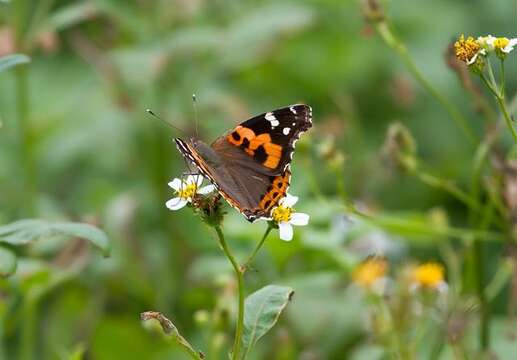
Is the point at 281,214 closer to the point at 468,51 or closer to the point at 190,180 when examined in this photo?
the point at 190,180

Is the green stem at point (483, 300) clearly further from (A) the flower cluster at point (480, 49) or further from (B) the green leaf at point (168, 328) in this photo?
(B) the green leaf at point (168, 328)

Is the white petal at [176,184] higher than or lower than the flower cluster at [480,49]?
lower

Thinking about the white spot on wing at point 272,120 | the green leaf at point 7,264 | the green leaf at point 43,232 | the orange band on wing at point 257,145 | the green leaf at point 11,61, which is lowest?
the green leaf at point 7,264

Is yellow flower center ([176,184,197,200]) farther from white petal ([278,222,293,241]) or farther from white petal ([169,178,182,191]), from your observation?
white petal ([278,222,293,241])

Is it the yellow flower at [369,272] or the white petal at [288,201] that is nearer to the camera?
the white petal at [288,201]

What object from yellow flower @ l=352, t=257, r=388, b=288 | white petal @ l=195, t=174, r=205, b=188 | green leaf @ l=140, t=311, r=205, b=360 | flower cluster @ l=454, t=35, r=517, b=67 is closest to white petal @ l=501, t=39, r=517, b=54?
flower cluster @ l=454, t=35, r=517, b=67

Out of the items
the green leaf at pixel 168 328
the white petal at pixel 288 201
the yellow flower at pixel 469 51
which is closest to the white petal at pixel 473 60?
the yellow flower at pixel 469 51

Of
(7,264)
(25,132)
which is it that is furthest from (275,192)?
(25,132)

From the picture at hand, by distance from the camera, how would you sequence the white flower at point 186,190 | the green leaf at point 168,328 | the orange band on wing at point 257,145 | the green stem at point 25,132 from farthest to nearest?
the green stem at point 25,132 → the orange band on wing at point 257,145 → the white flower at point 186,190 → the green leaf at point 168,328

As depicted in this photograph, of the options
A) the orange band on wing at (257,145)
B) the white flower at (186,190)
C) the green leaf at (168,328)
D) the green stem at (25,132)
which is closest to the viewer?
the green leaf at (168,328)
